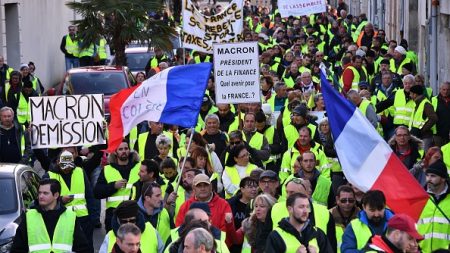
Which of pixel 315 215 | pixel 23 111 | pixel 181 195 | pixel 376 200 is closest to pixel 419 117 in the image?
pixel 181 195

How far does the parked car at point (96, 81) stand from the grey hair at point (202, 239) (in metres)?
15.3

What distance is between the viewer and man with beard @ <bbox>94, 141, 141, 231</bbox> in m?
14.1

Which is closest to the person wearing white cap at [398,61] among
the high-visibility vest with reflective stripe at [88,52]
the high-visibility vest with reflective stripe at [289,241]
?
the high-visibility vest with reflective stripe at [88,52]

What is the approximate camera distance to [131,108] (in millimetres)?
14469

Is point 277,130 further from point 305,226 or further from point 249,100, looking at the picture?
point 305,226

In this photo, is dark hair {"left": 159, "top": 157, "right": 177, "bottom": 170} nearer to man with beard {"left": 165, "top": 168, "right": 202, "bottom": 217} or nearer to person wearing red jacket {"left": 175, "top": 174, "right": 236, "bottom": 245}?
man with beard {"left": 165, "top": 168, "right": 202, "bottom": 217}

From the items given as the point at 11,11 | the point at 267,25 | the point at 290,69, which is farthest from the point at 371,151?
the point at 267,25

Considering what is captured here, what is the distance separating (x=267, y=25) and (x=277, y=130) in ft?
79.6

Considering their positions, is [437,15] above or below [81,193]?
above

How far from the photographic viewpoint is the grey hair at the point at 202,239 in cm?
923

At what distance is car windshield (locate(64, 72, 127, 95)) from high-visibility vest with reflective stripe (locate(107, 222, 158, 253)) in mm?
14176

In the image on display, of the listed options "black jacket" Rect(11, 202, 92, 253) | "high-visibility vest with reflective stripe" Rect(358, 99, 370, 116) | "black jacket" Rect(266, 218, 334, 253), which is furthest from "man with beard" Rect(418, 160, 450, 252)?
"high-visibility vest with reflective stripe" Rect(358, 99, 370, 116)

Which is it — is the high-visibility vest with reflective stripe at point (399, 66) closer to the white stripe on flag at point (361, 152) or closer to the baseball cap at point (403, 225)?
the white stripe on flag at point (361, 152)

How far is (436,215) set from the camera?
1165cm
